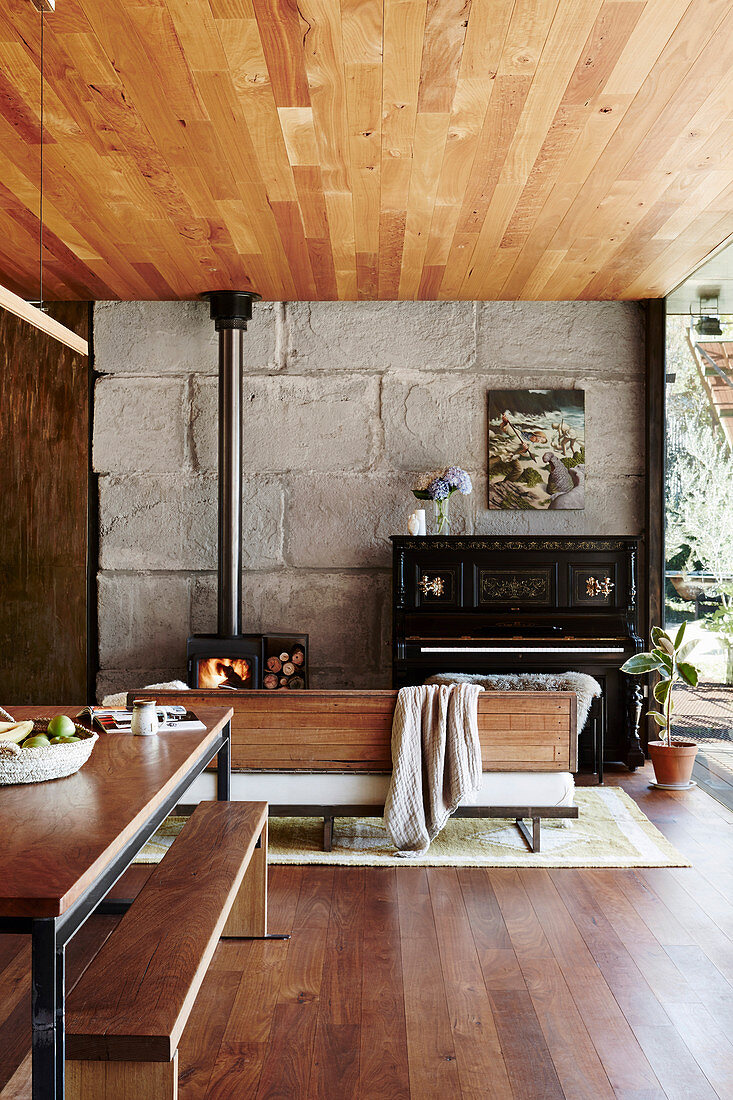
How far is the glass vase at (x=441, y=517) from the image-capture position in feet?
20.1

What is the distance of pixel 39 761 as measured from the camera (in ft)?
7.47

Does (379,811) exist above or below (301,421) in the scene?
below

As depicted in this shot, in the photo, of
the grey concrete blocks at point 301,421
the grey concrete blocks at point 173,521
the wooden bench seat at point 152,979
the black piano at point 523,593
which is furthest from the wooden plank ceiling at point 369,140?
the wooden bench seat at point 152,979

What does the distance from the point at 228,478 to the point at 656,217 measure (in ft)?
9.69

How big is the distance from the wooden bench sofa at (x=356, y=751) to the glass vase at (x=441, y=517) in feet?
7.28

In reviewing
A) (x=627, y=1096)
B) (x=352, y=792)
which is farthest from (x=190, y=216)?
(x=627, y=1096)

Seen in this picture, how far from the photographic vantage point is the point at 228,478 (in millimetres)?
6035

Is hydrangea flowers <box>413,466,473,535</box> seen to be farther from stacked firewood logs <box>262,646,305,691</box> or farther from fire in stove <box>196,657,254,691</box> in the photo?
fire in stove <box>196,657,254,691</box>

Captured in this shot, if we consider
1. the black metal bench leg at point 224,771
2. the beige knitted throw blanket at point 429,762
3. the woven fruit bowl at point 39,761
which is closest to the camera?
the woven fruit bowl at point 39,761

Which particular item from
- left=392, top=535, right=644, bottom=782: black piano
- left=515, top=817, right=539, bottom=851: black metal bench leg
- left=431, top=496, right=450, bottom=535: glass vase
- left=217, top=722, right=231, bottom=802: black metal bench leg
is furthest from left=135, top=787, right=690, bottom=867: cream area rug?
left=431, top=496, right=450, bottom=535: glass vase

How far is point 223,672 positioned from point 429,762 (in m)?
2.26

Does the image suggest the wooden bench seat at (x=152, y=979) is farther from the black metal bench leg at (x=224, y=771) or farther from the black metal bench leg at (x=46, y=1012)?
the black metal bench leg at (x=224, y=771)

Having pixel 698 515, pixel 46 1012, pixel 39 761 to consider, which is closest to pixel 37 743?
pixel 39 761

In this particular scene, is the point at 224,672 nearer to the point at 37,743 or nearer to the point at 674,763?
the point at 674,763
